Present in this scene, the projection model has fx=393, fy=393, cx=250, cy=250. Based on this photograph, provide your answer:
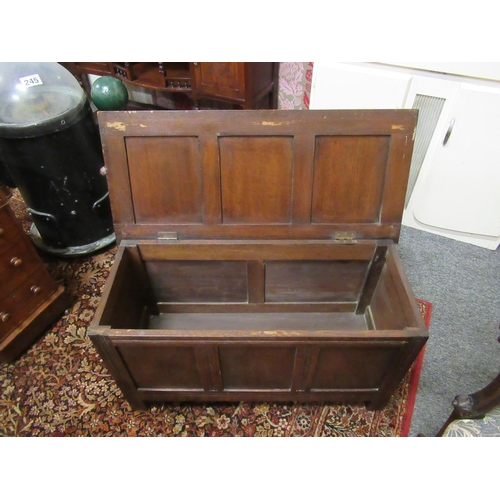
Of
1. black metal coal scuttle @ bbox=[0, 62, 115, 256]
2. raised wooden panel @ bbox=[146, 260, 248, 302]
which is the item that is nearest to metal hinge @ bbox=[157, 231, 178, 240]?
raised wooden panel @ bbox=[146, 260, 248, 302]

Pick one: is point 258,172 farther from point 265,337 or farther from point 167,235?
point 265,337

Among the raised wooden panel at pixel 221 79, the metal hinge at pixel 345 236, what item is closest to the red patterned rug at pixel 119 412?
the metal hinge at pixel 345 236

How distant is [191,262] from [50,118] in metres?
0.86

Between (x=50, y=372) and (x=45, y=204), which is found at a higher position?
(x=45, y=204)

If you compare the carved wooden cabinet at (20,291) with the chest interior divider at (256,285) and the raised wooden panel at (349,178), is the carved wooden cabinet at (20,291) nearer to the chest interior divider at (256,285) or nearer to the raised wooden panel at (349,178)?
the chest interior divider at (256,285)

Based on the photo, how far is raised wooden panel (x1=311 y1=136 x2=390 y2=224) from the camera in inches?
46.9

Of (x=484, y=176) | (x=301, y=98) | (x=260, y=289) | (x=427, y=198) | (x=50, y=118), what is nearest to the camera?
(x=260, y=289)

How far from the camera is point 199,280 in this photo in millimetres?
1434

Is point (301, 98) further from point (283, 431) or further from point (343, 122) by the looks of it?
point (283, 431)

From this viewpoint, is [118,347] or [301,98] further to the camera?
[301,98]

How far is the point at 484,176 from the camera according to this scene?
5.90ft

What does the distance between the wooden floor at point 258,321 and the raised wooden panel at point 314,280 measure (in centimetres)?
7

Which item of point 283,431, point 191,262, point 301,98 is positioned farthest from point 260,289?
point 301,98

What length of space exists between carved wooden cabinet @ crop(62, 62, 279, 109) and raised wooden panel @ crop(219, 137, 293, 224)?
113 centimetres
